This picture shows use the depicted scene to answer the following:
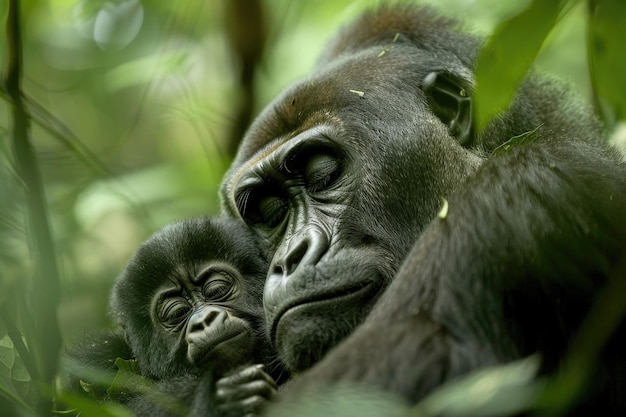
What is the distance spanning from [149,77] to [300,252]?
2.78m

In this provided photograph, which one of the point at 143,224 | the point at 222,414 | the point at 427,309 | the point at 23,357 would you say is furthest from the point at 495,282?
the point at 143,224

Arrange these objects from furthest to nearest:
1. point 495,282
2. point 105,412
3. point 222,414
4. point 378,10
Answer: point 378,10, point 222,414, point 495,282, point 105,412

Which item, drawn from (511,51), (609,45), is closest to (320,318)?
(511,51)

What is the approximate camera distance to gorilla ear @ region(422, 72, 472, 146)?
3348 mm

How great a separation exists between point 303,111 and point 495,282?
1511 millimetres

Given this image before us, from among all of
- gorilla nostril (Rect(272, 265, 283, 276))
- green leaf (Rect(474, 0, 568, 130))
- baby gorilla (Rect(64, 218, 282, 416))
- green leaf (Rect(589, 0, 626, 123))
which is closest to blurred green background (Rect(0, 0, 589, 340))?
baby gorilla (Rect(64, 218, 282, 416))

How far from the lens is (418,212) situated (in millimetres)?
3119

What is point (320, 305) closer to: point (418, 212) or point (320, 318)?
point (320, 318)

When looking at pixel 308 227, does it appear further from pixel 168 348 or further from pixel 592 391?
pixel 592 391

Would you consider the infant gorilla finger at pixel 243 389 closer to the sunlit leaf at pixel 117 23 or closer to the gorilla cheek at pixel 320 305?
the gorilla cheek at pixel 320 305

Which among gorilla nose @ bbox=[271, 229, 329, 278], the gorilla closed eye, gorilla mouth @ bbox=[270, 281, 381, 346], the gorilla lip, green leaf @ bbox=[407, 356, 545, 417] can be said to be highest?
the gorilla closed eye

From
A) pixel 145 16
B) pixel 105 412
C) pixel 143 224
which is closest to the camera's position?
pixel 105 412

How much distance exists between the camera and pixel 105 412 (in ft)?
5.88

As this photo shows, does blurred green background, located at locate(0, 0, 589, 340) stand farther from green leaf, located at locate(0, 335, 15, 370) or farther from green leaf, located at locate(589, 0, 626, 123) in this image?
green leaf, located at locate(589, 0, 626, 123)
